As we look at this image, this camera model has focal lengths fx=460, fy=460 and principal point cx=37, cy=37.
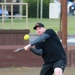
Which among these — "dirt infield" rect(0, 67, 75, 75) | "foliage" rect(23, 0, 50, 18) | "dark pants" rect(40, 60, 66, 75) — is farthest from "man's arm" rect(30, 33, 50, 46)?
"foliage" rect(23, 0, 50, 18)

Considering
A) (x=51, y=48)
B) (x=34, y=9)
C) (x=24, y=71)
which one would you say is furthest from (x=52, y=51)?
(x=34, y=9)

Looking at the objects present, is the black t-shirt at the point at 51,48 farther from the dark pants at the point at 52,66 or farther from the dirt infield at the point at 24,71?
the dirt infield at the point at 24,71

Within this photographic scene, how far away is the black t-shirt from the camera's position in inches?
352

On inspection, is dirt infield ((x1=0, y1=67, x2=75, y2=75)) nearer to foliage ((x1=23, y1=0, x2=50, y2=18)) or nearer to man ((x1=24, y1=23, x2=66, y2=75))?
man ((x1=24, y1=23, x2=66, y2=75))

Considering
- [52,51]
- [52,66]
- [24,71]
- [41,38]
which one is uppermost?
[41,38]

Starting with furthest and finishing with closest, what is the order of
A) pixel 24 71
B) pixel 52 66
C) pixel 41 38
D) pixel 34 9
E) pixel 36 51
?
pixel 34 9
pixel 24 71
pixel 52 66
pixel 36 51
pixel 41 38

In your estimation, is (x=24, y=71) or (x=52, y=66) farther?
(x=24, y=71)

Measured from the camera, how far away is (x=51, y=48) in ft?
29.6

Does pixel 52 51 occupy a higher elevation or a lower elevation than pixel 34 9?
lower

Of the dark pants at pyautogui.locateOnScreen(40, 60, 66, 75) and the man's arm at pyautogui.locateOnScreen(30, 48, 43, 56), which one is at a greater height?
the man's arm at pyautogui.locateOnScreen(30, 48, 43, 56)

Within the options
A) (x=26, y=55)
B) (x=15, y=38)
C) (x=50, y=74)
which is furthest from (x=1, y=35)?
(x=50, y=74)

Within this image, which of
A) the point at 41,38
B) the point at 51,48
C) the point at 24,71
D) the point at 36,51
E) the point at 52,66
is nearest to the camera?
the point at 41,38

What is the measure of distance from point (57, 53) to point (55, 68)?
0.30 metres

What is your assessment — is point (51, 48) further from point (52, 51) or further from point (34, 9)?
Answer: point (34, 9)
